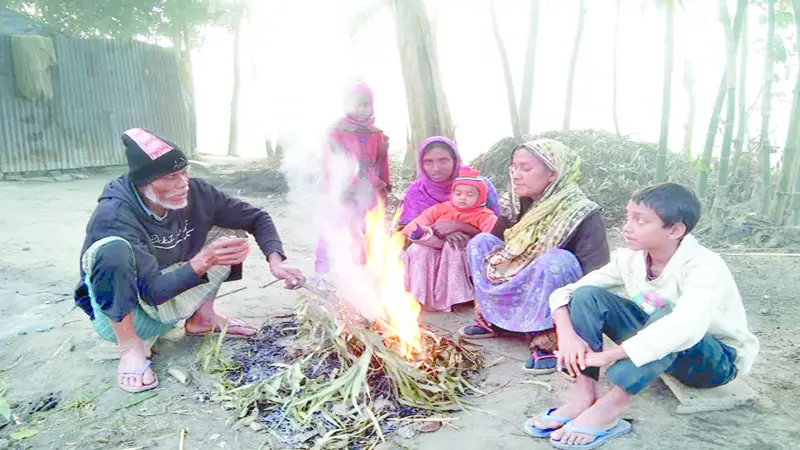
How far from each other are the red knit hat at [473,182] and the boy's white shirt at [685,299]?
Answer: 156cm

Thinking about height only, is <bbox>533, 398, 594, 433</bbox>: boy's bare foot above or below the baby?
below

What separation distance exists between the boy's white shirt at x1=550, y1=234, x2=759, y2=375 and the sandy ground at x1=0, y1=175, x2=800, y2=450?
389mm

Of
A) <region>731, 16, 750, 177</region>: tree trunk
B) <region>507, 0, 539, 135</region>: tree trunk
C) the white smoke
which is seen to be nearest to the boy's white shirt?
the white smoke

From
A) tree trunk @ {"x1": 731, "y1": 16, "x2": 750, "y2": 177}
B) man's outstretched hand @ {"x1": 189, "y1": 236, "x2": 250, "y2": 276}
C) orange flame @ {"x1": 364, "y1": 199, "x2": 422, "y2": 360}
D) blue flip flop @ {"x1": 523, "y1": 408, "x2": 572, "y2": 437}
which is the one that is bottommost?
blue flip flop @ {"x1": 523, "y1": 408, "x2": 572, "y2": 437}

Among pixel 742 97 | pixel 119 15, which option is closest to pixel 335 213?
pixel 742 97

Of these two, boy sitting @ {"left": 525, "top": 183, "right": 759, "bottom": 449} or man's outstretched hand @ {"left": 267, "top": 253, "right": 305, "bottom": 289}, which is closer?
boy sitting @ {"left": 525, "top": 183, "right": 759, "bottom": 449}

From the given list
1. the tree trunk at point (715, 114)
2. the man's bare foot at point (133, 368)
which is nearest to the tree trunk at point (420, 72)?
the tree trunk at point (715, 114)

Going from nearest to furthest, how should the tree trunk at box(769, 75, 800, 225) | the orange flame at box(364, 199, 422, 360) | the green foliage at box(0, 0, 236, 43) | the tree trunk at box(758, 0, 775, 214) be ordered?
the orange flame at box(364, 199, 422, 360) → the tree trunk at box(769, 75, 800, 225) → the tree trunk at box(758, 0, 775, 214) → the green foliage at box(0, 0, 236, 43)

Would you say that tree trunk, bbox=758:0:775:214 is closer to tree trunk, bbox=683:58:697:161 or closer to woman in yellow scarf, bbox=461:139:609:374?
tree trunk, bbox=683:58:697:161

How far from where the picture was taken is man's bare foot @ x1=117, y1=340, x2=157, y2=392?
2959mm

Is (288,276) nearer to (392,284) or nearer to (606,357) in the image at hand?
(392,284)

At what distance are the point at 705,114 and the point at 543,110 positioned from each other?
6.97 m

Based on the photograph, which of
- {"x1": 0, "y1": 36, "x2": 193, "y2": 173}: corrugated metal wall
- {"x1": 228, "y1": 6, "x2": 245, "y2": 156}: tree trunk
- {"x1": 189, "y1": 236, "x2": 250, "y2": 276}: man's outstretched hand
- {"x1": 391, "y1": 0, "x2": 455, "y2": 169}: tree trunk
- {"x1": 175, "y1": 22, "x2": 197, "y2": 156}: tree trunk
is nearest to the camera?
{"x1": 189, "y1": 236, "x2": 250, "y2": 276}: man's outstretched hand

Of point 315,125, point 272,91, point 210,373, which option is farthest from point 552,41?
point 210,373
